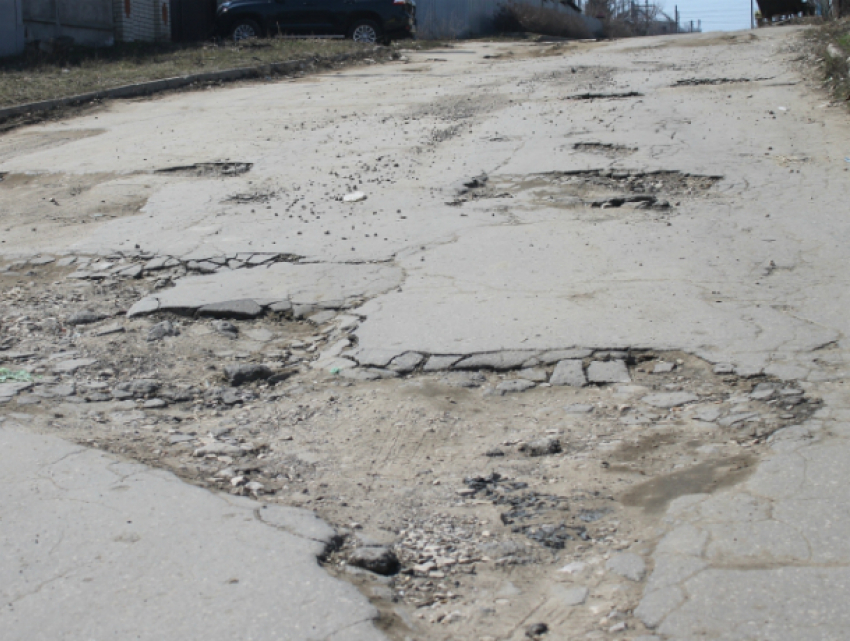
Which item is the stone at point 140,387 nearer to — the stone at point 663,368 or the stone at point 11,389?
the stone at point 11,389

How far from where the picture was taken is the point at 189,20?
2205 centimetres

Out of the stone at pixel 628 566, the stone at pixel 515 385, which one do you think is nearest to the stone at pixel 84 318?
the stone at pixel 515 385

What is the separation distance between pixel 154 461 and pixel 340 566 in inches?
39.8

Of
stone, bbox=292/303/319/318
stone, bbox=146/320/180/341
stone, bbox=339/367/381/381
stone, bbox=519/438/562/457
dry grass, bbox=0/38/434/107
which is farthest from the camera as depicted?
dry grass, bbox=0/38/434/107

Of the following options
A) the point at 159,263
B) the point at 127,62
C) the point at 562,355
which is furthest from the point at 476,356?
the point at 127,62

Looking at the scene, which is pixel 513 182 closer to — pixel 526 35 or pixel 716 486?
pixel 716 486

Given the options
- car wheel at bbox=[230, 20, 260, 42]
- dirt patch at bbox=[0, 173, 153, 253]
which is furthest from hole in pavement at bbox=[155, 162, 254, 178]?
car wheel at bbox=[230, 20, 260, 42]

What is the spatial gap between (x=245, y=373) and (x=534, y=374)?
1338 millimetres

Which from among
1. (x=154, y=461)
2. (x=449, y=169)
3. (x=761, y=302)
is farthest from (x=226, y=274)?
(x=761, y=302)

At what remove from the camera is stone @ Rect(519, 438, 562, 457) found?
9.76ft

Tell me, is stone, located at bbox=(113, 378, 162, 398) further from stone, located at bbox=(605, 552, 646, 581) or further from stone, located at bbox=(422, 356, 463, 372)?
stone, located at bbox=(605, 552, 646, 581)

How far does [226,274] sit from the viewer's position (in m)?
4.96

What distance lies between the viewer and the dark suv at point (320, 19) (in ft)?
55.4

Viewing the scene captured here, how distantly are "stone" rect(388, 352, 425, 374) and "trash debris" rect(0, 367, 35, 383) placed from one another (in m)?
1.66
